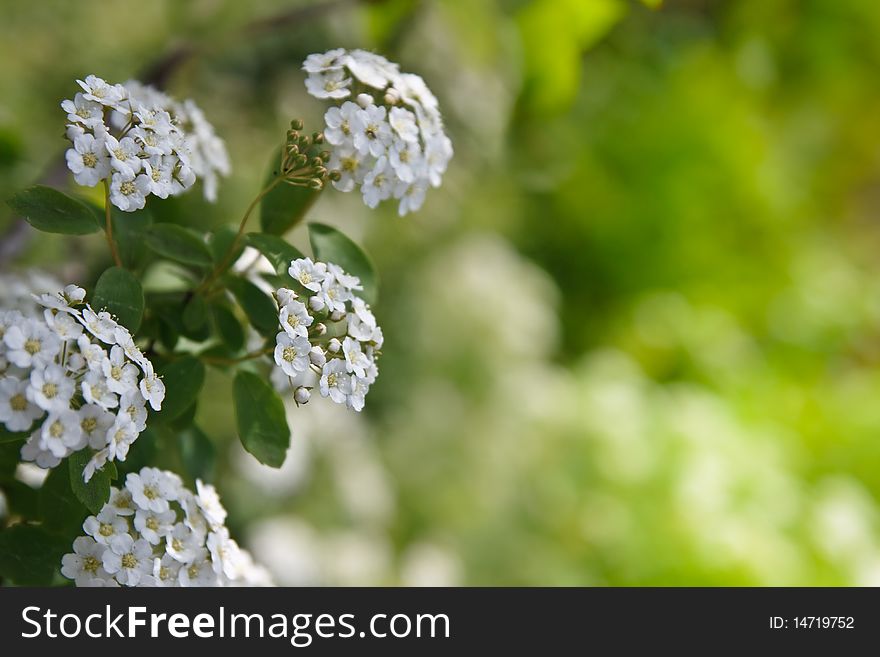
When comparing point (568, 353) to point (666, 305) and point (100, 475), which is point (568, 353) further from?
point (100, 475)

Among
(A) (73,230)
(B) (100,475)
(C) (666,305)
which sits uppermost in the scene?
(C) (666,305)

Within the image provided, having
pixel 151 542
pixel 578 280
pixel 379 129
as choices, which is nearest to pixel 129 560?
pixel 151 542

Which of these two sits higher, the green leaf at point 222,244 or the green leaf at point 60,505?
the green leaf at point 222,244

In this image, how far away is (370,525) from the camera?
4.44 feet

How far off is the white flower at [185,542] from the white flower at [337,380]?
85 millimetres

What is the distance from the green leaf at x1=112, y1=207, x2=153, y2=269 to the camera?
456mm

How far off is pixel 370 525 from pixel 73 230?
1018 mm

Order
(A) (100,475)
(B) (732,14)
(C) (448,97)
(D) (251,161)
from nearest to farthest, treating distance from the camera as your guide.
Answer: (A) (100,475) < (C) (448,97) < (D) (251,161) < (B) (732,14)

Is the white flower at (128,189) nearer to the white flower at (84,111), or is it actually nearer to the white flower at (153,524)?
the white flower at (84,111)

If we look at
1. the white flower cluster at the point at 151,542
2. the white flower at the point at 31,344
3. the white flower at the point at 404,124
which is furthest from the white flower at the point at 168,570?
the white flower at the point at 404,124

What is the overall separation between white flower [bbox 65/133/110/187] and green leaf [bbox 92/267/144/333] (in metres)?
0.04

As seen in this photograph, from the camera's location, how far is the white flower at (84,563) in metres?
0.38

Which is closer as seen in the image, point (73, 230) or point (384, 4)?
point (73, 230)
